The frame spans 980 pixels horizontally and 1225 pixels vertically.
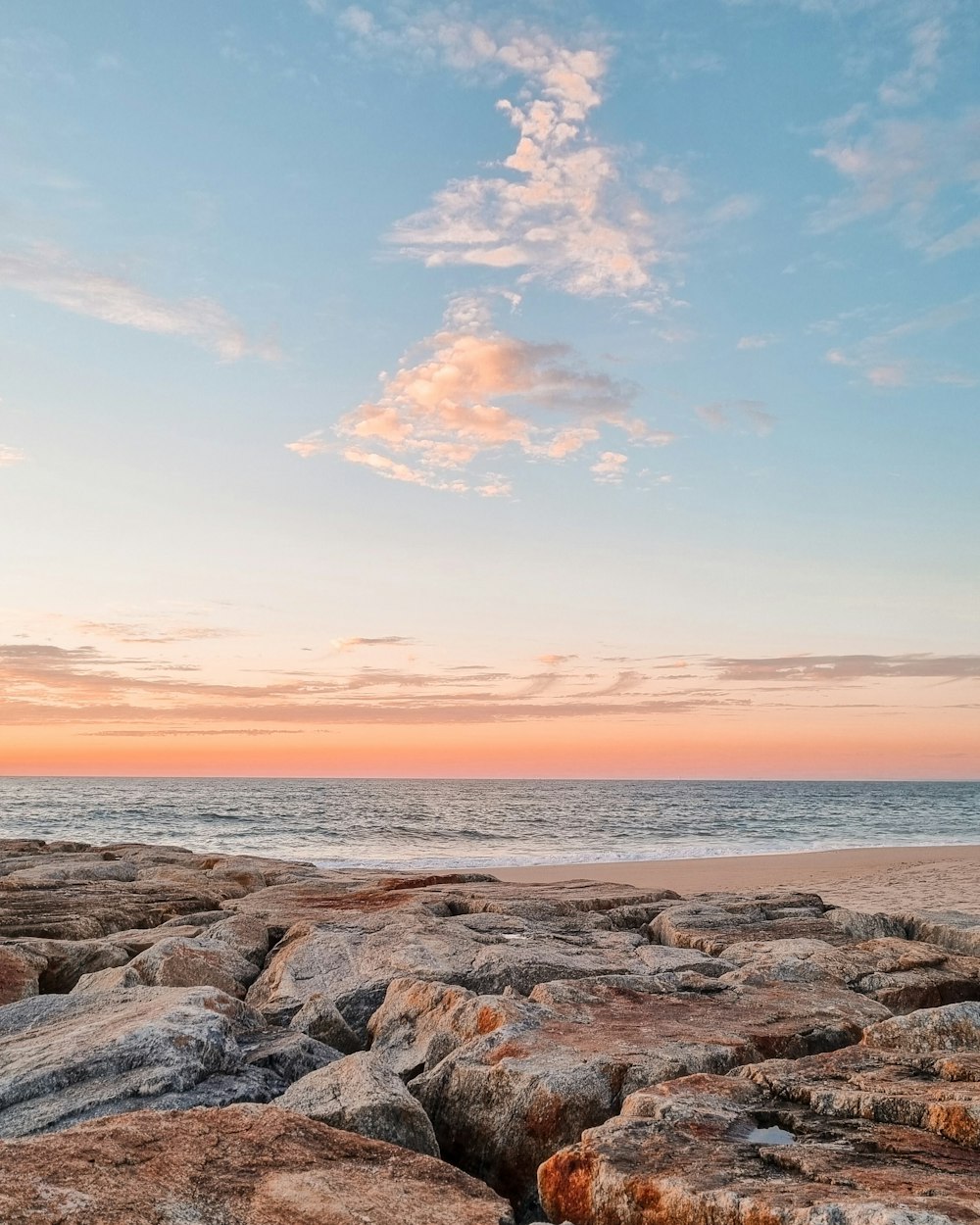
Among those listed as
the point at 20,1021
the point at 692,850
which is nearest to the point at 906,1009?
the point at 20,1021

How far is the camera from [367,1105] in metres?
4.48

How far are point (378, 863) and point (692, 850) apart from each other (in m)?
13.2

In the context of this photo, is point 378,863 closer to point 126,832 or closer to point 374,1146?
point 126,832

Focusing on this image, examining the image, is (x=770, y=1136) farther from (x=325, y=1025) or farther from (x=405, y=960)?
(x=405, y=960)

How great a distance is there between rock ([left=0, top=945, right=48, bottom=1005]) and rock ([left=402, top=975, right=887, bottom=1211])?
10.8 feet

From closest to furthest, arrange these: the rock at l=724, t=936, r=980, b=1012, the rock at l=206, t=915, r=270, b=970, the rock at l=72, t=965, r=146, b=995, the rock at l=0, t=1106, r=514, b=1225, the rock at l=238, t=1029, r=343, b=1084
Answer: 1. the rock at l=0, t=1106, r=514, b=1225
2. the rock at l=238, t=1029, r=343, b=1084
3. the rock at l=72, t=965, r=146, b=995
4. the rock at l=724, t=936, r=980, b=1012
5. the rock at l=206, t=915, r=270, b=970

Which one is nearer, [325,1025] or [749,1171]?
[749,1171]

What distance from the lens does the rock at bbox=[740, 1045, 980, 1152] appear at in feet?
12.8

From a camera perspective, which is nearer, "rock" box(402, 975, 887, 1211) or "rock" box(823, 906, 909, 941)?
"rock" box(402, 975, 887, 1211)

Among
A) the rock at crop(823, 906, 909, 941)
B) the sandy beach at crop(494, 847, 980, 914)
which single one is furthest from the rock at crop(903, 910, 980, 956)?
the sandy beach at crop(494, 847, 980, 914)

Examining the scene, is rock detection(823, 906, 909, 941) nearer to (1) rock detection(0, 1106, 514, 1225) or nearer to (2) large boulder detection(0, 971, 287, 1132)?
(2) large boulder detection(0, 971, 287, 1132)

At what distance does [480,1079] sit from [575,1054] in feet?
1.93

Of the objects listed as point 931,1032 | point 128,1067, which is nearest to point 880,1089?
point 931,1032

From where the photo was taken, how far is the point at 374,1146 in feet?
13.2
